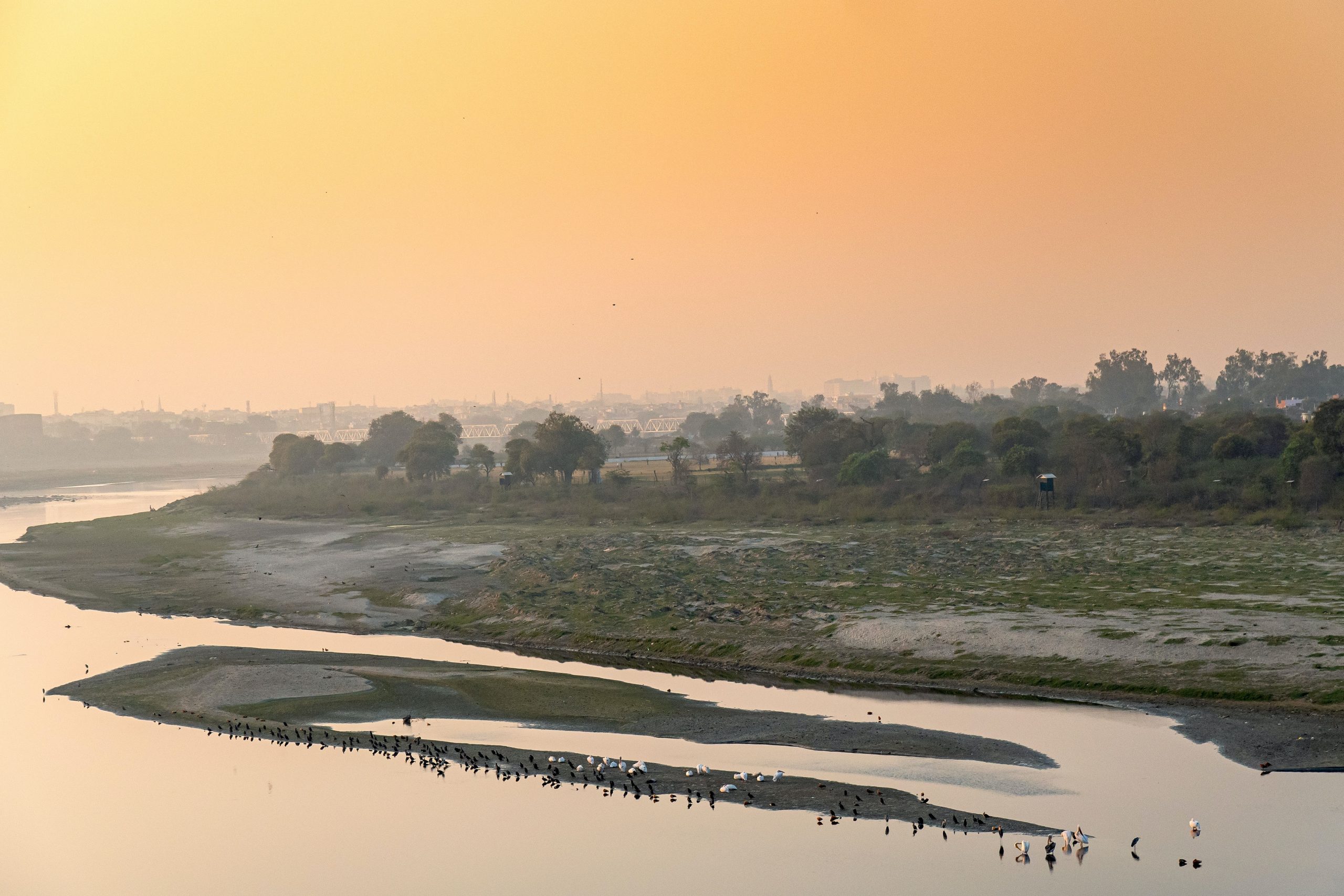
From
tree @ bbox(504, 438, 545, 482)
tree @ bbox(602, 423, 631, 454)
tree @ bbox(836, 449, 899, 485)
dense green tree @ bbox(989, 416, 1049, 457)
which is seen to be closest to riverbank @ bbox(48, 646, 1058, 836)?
tree @ bbox(836, 449, 899, 485)

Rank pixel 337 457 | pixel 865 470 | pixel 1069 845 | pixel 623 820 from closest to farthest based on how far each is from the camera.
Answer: pixel 1069 845 < pixel 623 820 < pixel 865 470 < pixel 337 457

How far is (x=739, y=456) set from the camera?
8825 centimetres

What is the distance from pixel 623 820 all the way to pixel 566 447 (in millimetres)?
68170

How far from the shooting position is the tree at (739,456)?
271 ft

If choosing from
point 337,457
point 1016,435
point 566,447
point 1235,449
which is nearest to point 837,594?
point 1235,449

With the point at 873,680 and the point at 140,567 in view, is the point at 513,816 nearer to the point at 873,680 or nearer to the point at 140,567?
the point at 873,680

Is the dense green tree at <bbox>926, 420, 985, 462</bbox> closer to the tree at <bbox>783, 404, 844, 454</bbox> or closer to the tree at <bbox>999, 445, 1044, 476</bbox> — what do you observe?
the tree at <bbox>999, 445, 1044, 476</bbox>

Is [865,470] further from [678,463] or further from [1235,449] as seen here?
[1235,449]

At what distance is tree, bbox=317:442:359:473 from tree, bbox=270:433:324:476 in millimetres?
616

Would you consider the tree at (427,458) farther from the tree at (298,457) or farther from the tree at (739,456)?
the tree at (739,456)

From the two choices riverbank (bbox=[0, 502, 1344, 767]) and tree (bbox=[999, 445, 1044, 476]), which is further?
tree (bbox=[999, 445, 1044, 476])

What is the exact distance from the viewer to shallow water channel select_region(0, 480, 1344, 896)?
17.5 metres

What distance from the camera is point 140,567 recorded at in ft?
189

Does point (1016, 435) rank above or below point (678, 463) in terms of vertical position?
above
